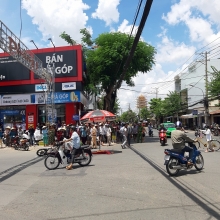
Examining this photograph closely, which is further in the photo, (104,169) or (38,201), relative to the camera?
(104,169)

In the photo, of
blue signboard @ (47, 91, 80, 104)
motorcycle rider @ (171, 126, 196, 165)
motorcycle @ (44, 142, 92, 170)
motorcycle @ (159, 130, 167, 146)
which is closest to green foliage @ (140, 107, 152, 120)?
blue signboard @ (47, 91, 80, 104)

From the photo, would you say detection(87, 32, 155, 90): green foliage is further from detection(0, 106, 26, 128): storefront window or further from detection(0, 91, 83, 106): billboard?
detection(0, 106, 26, 128): storefront window

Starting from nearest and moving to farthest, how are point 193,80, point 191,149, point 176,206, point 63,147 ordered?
1. point 176,206
2. point 191,149
3. point 63,147
4. point 193,80

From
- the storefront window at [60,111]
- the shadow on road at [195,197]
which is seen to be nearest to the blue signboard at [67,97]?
the storefront window at [60,111]

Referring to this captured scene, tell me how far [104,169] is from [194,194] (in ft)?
15.6

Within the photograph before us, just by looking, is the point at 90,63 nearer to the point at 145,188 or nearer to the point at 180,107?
the point at 145,188

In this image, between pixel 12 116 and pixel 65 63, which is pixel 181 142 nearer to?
pixel 65 63

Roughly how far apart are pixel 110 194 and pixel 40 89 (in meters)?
26.6

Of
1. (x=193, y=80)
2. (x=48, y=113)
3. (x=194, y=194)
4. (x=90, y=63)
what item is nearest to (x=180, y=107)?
(x=193, y=80)

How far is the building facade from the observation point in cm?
3198

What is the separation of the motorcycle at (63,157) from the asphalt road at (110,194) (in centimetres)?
63

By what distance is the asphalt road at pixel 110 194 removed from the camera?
5.86 m

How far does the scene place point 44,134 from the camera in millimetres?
23594

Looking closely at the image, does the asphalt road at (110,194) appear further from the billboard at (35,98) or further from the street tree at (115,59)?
the billboard at (35,98)
